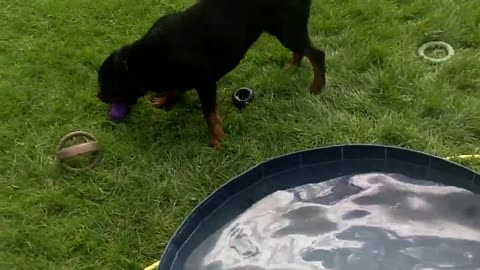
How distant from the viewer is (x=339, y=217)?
273cm

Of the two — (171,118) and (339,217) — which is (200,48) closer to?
(171,118)

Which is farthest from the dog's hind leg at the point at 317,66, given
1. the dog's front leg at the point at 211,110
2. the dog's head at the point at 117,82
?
the dog's head at the point at 117,82

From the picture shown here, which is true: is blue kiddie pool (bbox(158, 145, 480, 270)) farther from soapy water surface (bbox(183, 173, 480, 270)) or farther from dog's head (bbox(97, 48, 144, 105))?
dog's head (bbox(97, 48, 144, 105))

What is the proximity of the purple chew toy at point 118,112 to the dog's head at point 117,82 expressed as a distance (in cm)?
10

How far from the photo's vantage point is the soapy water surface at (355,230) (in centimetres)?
258

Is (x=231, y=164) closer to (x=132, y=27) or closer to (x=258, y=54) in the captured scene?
(x=258, y=54)

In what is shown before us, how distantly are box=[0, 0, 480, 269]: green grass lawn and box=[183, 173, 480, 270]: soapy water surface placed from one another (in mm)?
349

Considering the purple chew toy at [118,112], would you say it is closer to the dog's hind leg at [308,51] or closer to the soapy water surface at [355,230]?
the dog's hind leg at [308,51]

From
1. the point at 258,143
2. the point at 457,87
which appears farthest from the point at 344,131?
the point at 457,87

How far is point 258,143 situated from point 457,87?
1.01 meters

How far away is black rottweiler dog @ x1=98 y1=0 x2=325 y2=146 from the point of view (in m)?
3.09

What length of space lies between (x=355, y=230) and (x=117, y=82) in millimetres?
Result: 1276

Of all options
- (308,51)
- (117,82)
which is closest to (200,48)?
(117,82)

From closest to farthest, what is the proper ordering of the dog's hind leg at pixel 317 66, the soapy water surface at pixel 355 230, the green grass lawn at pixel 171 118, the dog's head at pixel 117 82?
the soapy water surface at pixel 355 230
the green grass lawn at pixel 171 118
the dog's head at pixel 117 82
the dog's hind leg at pixel 317 66
